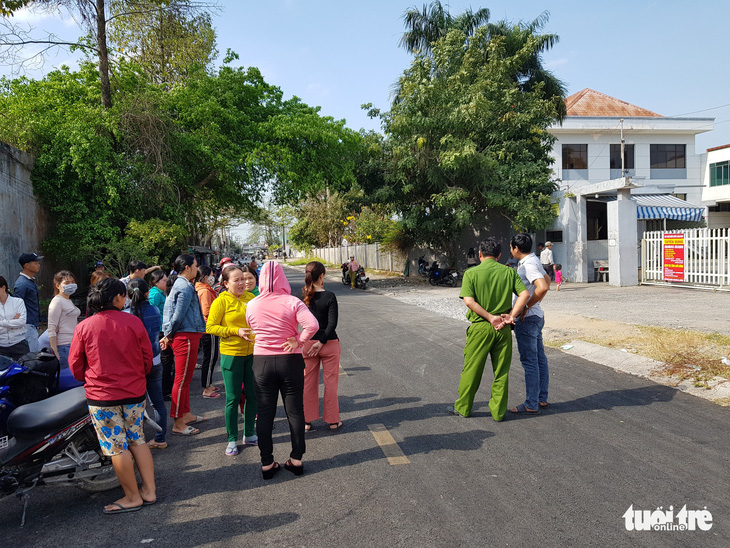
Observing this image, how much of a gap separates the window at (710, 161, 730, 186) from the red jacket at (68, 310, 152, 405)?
135ft

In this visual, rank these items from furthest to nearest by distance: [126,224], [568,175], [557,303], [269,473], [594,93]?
[594,93] < [568,175] < [126,224] < [557,303] < [269,473]

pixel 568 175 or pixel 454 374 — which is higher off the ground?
pixel 568 175

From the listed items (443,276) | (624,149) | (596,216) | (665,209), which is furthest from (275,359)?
(624,149)

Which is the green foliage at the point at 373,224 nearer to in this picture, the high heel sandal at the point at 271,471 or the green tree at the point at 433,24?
the green tree at the point at 433,24

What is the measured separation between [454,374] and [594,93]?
130 ft

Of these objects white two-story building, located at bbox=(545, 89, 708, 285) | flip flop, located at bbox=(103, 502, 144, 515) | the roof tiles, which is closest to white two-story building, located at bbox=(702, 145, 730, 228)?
white two-story building, located at bbox=(545, 89, 708, 285)

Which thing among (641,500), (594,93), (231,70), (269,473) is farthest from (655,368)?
(594,93)

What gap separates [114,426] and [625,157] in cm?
3876

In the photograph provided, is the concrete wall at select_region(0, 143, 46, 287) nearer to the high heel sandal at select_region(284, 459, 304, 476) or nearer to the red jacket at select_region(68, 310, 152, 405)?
the red jacket at select_region(68, 310, 152, 405)

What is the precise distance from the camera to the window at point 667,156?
3625 cm

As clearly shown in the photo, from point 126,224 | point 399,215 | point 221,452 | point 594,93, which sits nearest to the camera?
point 221,452

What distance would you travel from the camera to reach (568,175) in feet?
115

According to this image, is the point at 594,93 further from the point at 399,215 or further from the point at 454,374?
the point at 454,374

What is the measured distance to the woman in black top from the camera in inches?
195
